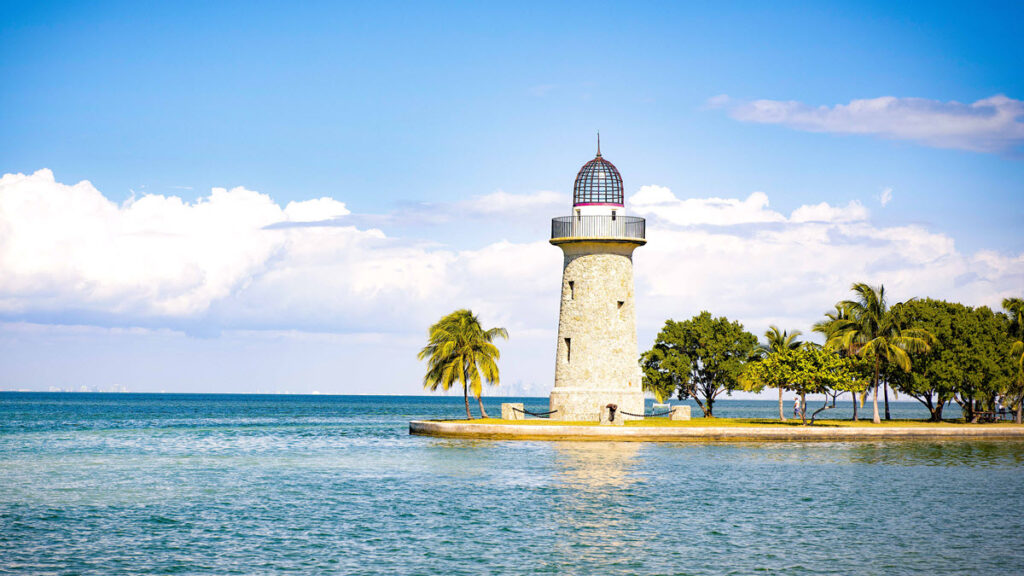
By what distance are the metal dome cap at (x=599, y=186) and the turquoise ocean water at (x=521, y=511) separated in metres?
13.3

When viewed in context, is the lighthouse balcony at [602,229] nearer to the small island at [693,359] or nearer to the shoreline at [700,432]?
the small island at [693,359]

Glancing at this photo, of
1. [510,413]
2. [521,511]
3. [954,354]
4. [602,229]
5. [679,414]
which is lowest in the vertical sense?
[521,511]

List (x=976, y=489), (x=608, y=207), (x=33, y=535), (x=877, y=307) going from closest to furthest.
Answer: (x=33, y=535) → (x=976, y=489) → (x=608, y=207) → (x=877, y=307)

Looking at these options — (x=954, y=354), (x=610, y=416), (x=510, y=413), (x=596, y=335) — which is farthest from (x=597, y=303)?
(x=954, y=354)

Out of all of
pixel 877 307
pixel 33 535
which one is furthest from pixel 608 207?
pixel 33 535

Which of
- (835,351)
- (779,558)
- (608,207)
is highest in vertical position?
(608,207)

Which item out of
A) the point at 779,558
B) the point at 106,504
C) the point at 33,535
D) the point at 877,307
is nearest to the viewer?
the point at 779,558

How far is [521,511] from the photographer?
29219mm

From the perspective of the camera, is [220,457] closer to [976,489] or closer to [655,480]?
[655,480]

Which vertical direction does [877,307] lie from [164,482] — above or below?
above

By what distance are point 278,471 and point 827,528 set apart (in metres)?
22.8

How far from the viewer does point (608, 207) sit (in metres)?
53.3

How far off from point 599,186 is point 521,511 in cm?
2744

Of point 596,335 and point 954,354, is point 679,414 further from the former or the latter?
point 954,354
